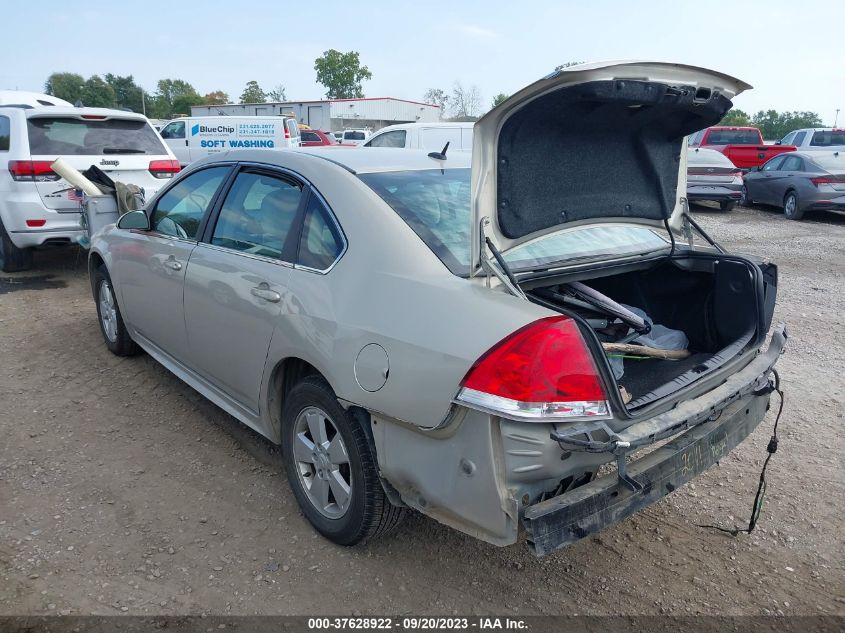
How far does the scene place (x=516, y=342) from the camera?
2.14m

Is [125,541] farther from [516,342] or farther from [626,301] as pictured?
[626,301]

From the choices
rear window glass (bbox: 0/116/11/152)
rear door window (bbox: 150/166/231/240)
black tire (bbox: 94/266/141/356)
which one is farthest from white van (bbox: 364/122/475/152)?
rear door window (bbox: 150/166/231/240)

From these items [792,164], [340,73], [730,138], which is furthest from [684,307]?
Answer: [340,73]

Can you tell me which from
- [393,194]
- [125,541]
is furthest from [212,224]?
[125,541]

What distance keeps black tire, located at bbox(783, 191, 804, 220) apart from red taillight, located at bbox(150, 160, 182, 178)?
11991mm

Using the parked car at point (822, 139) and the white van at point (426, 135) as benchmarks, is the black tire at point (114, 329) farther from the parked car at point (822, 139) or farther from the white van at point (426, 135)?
the parked car at point (822, 139)

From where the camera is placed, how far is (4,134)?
716 centimetres

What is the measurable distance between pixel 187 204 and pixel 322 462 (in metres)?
1.96

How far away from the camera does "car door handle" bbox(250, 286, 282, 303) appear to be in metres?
2.94

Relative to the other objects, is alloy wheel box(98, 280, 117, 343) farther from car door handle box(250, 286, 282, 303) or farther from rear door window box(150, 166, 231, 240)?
car door handle box(250, 286, 282, 303)

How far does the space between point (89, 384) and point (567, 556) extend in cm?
343

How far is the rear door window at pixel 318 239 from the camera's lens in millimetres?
2812

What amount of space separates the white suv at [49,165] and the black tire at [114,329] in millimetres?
2337

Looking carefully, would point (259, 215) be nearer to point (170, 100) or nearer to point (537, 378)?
point (537, 378)
